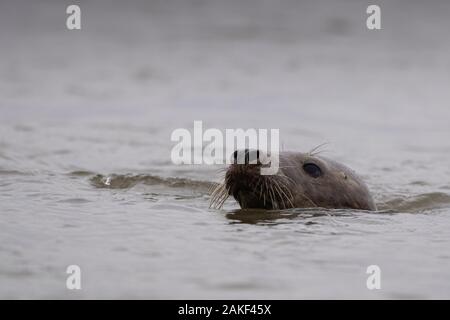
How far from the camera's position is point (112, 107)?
1546 cm

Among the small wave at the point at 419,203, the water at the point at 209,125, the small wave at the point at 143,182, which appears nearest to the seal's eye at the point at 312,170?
the water at the point at 209,125

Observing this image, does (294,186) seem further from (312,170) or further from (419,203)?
(419,203)

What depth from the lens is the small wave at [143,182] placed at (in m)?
9.56

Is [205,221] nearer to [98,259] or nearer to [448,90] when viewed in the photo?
[98,259]

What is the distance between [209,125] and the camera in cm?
1422

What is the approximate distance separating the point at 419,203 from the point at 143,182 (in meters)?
2.58

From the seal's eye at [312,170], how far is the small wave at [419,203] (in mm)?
1409

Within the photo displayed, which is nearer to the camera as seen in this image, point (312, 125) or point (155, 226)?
point (155, 226)

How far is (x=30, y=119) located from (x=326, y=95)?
499cm

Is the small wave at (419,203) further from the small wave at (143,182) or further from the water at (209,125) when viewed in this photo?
the small wave at (143,182)

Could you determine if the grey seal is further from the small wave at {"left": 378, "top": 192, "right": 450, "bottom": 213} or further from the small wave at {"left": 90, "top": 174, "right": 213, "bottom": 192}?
the small wave at {"left": 90, "top": 174, "right": 213, "bottom": 192}

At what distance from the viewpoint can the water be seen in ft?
19.1

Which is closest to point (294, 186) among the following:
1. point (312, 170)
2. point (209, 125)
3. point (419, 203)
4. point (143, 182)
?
point (312, 170)

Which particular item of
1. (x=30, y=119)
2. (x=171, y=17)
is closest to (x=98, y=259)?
(x=30, y=119)
